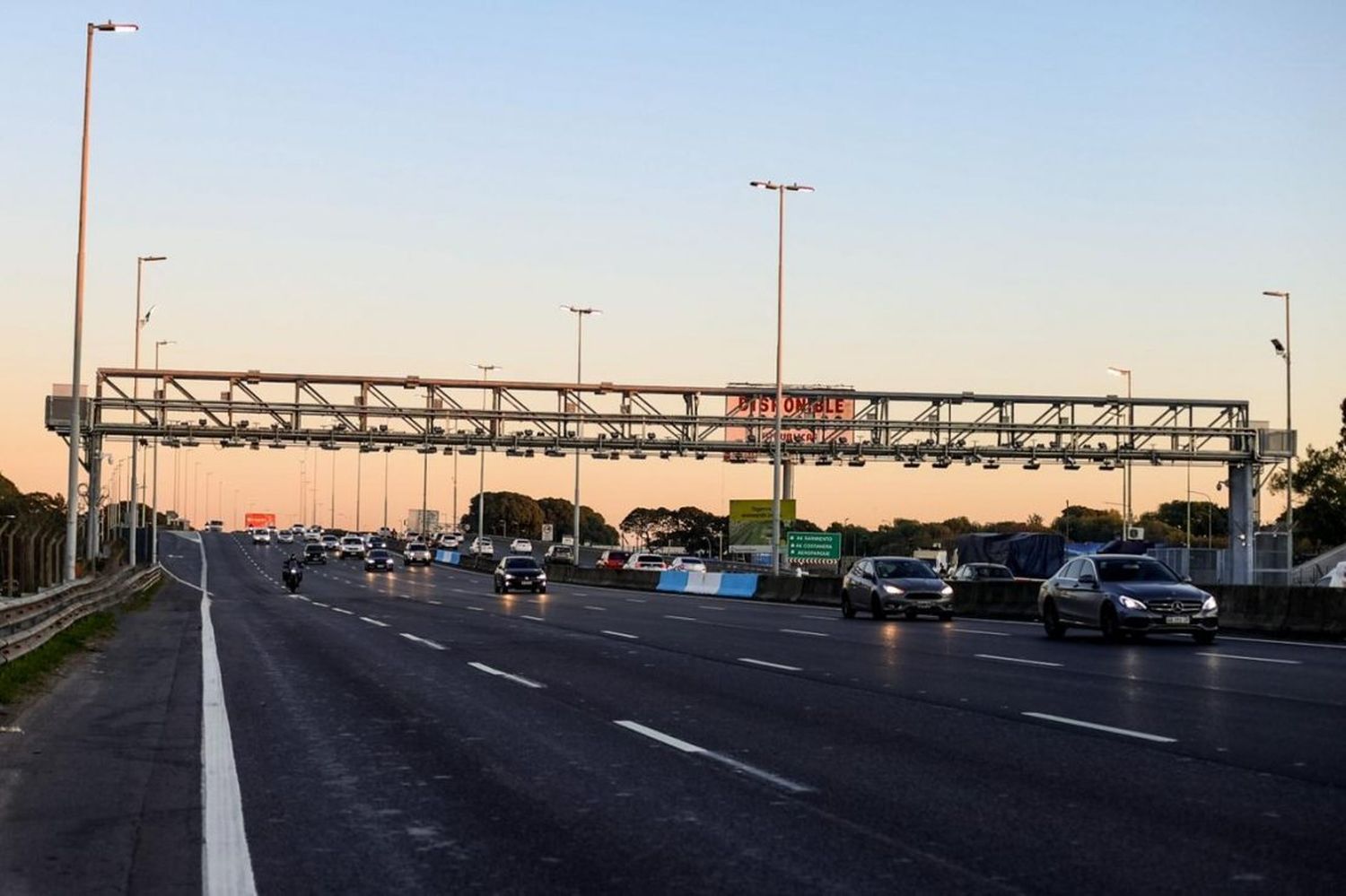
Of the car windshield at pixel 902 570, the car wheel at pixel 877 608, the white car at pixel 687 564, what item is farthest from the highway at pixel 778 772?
the white car at pixel 687 564

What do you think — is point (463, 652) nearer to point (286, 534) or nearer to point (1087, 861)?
point (1087, 861)

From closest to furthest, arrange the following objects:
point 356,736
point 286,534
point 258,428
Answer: point 356,736 → point 258,428 → point 286,534

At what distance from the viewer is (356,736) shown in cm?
1420

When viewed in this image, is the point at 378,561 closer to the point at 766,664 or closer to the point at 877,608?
the point at 877,608

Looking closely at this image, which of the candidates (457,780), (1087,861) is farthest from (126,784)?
(1087,861)

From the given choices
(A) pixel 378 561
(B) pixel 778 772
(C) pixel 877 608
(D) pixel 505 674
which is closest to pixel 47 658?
(D) pixel 505 674

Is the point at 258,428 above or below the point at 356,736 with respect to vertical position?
above

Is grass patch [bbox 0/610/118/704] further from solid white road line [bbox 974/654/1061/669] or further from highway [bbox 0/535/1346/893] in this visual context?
solid white road line [bbox 974/654/1061/669]

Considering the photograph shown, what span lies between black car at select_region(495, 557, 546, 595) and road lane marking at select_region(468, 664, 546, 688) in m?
37.3

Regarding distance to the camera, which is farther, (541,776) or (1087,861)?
(541,776)

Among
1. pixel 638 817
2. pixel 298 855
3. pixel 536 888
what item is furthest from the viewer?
pixel 638 817

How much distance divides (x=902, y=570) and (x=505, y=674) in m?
19.7

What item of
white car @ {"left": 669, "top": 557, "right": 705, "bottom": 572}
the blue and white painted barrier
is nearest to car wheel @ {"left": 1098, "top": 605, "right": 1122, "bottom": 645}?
the blue and white painted barrier

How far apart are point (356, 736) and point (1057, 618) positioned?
Result: 17639mm
